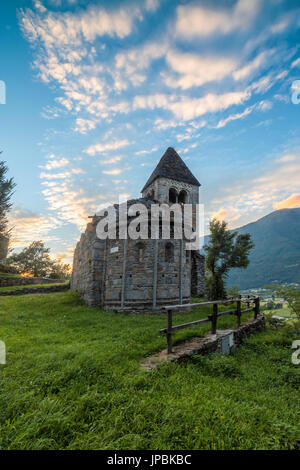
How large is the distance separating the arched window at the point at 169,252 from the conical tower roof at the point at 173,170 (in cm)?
1361

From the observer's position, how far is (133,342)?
611cm

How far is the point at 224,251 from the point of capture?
22906mm

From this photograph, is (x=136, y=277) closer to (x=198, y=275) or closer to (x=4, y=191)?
(x=198, y=275)

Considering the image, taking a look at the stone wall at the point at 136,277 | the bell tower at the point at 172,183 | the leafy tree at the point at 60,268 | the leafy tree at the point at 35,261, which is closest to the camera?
the stone wall at the point at 136,277

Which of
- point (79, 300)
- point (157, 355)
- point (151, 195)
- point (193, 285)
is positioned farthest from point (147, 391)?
point (151, 195)

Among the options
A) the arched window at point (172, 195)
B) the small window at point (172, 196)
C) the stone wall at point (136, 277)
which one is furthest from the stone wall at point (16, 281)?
the arched window at point (172, 195)

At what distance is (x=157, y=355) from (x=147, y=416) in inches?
99.4

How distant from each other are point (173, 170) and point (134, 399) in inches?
1004

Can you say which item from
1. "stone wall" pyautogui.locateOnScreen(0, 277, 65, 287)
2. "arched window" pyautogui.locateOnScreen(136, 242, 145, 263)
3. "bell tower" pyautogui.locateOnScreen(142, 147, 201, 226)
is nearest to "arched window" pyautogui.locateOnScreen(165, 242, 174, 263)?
"arched window" pyautogui.locateOnScreen(136, 242, 145, 263)

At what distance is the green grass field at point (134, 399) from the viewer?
2.52 m

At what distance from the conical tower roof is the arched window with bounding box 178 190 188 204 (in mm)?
1525

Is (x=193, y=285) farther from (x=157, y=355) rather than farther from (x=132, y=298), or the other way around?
(x=157, y=355)

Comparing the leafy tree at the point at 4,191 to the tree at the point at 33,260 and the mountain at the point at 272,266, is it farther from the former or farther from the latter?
the mountain at the point at 272,266

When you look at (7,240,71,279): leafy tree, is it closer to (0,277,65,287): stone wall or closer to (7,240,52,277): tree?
(7,240,52,277): tree
